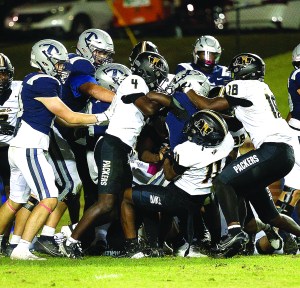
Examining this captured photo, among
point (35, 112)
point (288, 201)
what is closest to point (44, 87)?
point (35, 112)

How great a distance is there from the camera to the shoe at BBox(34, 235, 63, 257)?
1091 centimetres

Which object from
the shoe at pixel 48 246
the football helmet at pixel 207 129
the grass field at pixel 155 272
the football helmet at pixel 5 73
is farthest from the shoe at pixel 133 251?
the football helmet at pixel 5 73

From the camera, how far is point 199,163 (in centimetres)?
1061

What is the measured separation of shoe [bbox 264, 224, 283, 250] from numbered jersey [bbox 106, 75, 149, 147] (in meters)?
1.49

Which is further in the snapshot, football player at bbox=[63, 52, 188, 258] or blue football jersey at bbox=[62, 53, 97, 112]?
blue football jersey at bbox=[62, 53, 97, 112]

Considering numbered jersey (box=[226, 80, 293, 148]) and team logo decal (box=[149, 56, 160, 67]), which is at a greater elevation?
team logo decal (box=[149, 56, 160, 67])

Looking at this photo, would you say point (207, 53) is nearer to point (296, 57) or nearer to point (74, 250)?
point (296, 57)

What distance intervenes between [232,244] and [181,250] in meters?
0.82

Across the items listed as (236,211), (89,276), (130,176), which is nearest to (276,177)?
(236,211)

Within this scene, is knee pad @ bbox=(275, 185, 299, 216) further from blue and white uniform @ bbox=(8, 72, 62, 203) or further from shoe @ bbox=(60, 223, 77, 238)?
blue and white uniform @ bbox=(8, 72, 62, 203)

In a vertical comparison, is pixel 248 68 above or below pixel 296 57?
above

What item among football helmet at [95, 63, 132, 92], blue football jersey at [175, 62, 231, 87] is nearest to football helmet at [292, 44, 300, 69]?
blue football jersey at [175, 62, 231, 87]

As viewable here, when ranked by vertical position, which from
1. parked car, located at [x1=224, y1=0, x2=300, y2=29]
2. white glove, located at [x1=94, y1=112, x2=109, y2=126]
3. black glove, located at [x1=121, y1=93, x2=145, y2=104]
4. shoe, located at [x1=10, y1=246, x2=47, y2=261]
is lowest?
shoe, located at [x1=10, y1=246, x2=47, y2=261]

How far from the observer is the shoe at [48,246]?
10.9 meters
